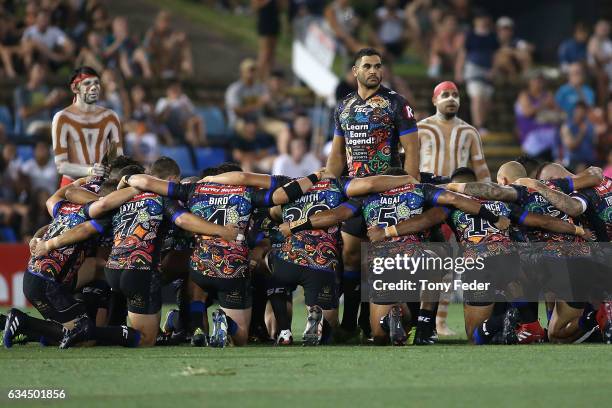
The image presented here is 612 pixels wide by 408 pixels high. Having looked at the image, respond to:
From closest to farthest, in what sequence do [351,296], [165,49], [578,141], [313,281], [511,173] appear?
[313,281]
[351,296]
[511,173]
[578,141]
[165,49]

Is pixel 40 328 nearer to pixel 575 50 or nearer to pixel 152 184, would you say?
pixel 152 184

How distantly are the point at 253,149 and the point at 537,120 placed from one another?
491 centimetres

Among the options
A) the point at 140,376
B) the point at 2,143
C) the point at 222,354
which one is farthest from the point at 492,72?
the point at 140,376

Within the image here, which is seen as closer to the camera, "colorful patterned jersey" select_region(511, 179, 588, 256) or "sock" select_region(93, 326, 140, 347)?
"sock" select_region(93, 326, 140, 347)

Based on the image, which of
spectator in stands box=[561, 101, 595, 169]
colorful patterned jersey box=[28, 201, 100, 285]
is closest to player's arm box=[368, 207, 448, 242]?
colorful patterned jersey box=[28, 201, 100, 285]

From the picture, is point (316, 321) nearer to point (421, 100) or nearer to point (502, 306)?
point (502, 306)

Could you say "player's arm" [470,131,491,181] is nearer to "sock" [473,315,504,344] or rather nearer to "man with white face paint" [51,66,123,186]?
"sock" [473,315,504,344]

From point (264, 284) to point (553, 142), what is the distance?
33.6ft

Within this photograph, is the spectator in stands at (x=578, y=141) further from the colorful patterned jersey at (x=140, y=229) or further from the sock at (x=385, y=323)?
the colorful patterned jersey at (x=140, y=229)

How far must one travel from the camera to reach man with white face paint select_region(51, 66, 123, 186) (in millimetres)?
12781

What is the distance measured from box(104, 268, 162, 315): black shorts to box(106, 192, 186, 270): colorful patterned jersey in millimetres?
51

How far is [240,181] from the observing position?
35.1 feet

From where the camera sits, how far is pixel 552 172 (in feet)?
38.0

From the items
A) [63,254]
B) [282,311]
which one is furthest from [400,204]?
[63,254]
